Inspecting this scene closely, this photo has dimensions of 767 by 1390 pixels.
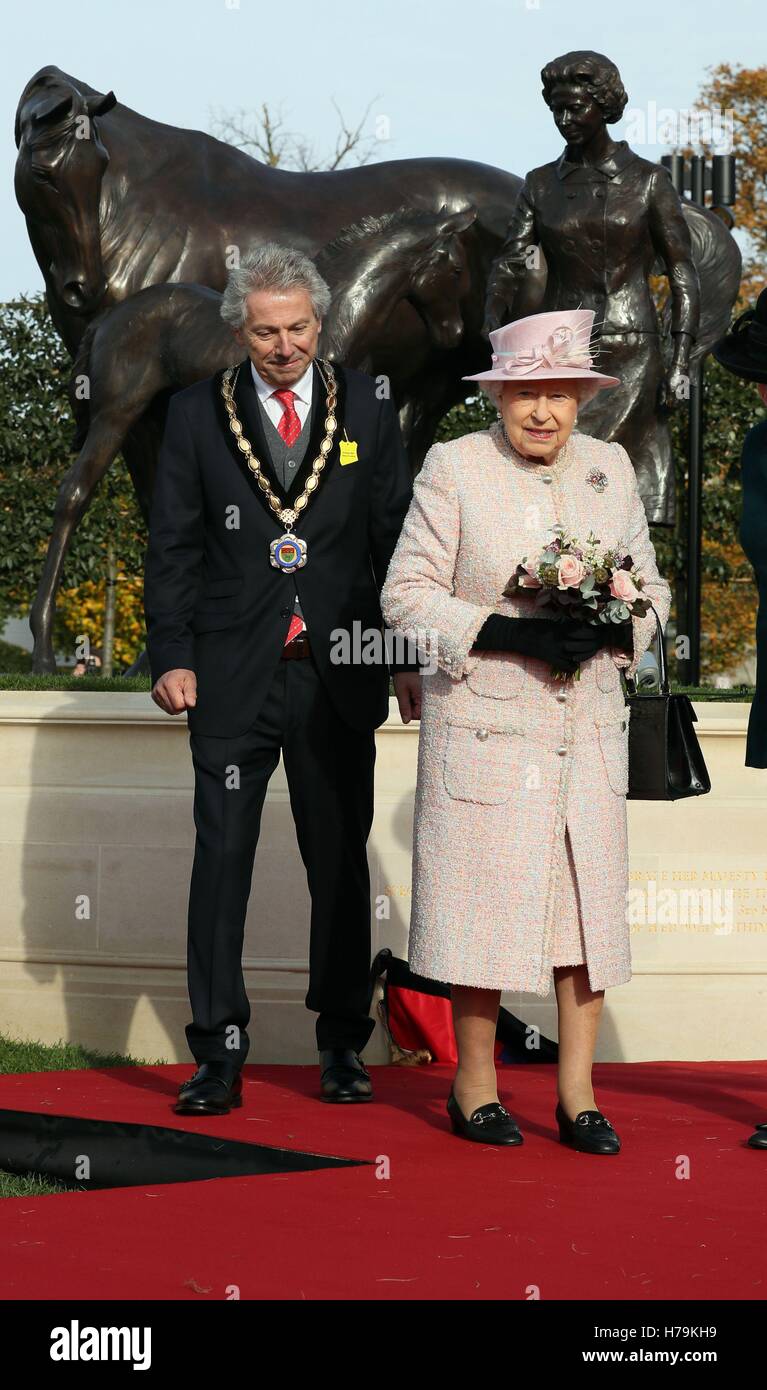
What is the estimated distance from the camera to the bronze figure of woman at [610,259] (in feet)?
26.1

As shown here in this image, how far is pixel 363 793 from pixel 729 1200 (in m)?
1.64

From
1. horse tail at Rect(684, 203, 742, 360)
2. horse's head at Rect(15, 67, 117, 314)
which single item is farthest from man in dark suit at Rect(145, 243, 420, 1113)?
horse's head at Rect(15, 67, 117, 314)

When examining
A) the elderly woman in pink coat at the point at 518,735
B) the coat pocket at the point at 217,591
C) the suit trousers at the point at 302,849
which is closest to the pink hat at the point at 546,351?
the elderly woman in pink coat at the point at 518,735

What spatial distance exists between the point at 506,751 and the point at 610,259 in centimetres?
412

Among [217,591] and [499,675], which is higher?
[217,591]

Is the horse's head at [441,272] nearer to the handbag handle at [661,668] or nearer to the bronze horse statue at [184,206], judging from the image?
the bronze horse statue at [184,206]

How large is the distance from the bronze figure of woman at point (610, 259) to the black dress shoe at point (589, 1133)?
13.5ft

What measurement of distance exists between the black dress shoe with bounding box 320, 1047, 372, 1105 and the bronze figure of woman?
3607mm

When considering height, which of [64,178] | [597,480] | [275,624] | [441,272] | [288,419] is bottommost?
[275,624]

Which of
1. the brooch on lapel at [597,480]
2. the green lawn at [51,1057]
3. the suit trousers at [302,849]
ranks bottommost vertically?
the green lawn at [51,1057]

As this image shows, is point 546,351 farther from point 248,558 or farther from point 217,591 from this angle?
point 217,591

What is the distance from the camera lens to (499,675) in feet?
14.8

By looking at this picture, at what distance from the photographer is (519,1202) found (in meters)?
3.93

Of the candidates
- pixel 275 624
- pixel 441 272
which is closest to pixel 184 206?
pixel 441 272
